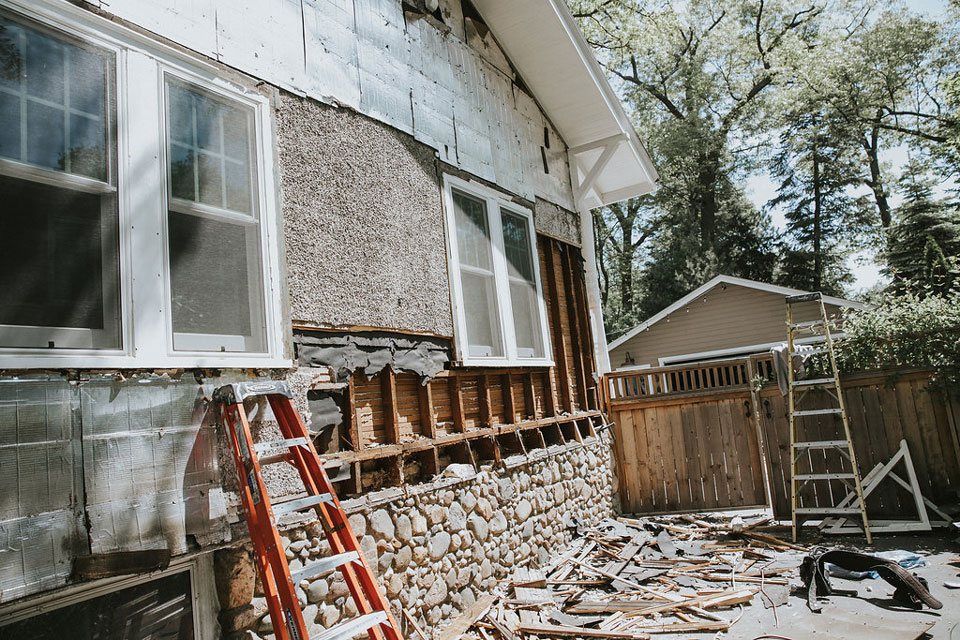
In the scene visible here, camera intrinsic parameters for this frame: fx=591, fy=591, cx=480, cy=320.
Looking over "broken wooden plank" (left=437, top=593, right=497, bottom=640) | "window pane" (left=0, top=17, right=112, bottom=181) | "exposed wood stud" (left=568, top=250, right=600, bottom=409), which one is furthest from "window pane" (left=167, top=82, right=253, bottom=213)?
"exposed wood stud" (left=568, top=250, right=600, bottom=409)

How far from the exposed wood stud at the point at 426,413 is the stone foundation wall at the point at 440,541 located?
1.38ft

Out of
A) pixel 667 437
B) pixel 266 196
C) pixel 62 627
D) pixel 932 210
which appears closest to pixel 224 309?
pixel 266 196

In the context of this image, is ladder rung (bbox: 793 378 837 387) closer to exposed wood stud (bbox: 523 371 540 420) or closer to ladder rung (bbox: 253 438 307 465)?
exposed wood stud (bbox: 523 371 540 420)

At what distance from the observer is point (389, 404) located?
15.6 ft

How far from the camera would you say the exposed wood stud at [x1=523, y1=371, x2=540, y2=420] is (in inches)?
274

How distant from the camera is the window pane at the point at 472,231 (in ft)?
20.1

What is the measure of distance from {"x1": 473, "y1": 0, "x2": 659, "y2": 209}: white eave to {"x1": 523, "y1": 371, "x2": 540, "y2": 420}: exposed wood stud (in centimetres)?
332

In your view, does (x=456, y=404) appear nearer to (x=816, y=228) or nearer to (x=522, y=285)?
(x=522, y=285)

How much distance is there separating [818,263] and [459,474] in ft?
83.1

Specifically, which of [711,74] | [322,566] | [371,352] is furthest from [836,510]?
[711,74]

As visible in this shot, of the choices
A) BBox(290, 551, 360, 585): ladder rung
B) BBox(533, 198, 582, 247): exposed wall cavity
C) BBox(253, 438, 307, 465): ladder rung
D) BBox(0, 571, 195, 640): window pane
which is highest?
BBox(533, 198, 582, 247): exposed wall cavity

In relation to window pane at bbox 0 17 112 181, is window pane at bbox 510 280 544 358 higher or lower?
lower

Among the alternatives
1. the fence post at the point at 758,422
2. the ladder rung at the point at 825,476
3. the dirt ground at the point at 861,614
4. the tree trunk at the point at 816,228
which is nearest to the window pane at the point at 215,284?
the dirt ground at the point at 861,614

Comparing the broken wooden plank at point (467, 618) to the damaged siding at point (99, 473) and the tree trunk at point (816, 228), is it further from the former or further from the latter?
the tree trunk at point (816, 228)
